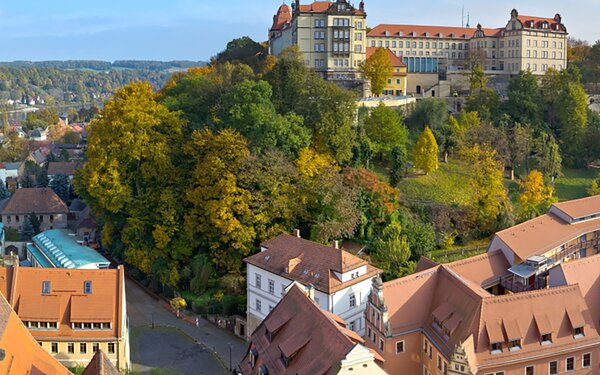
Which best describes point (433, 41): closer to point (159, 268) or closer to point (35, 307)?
point (159, 268)

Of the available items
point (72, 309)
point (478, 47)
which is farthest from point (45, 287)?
point (478, 47)

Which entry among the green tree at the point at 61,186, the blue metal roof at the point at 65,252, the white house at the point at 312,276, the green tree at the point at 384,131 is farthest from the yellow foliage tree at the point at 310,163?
the green tree at the point at 61,186

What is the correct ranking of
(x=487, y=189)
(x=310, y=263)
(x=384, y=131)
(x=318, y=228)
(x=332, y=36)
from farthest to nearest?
(x=332, y=36) → (x=384, y=131) → (x=487, y=189) → (x=318, y=228) → (x=310, y=263)

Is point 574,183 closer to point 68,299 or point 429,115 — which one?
point 429,115

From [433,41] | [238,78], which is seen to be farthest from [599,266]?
[433,41]

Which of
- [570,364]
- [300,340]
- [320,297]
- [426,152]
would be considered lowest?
[570,364]

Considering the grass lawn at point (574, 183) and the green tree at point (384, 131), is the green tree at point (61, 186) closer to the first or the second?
the green tree at point (384, 131)
